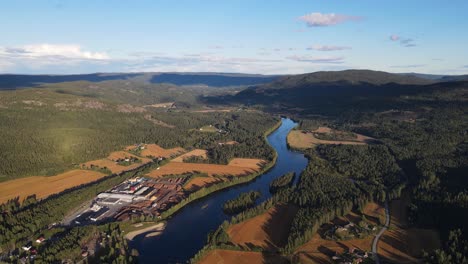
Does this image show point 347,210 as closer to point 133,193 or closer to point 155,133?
point 133,193

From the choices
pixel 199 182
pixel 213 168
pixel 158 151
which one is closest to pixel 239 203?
pixel 199 182

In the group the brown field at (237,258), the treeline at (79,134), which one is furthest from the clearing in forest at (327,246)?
the treeline at (79,134)

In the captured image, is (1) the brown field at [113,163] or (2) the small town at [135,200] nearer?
(2) the small town at [135,200]

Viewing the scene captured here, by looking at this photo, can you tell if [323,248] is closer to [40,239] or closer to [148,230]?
[148,230]

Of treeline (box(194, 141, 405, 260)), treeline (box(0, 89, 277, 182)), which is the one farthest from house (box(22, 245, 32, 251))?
treeline (box(0, 89, 277, 182))

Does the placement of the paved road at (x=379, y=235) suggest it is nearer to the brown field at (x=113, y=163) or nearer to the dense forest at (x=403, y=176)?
the dense forest at (x=403, y=176)

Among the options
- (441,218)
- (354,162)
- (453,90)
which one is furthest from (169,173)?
(453,90)
